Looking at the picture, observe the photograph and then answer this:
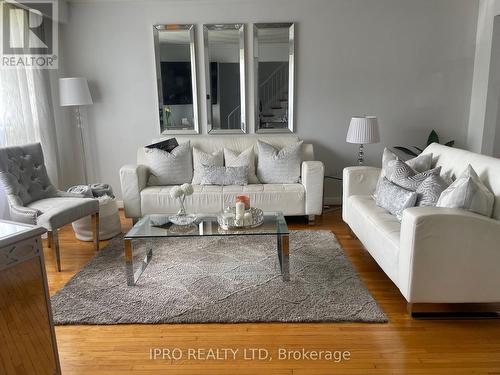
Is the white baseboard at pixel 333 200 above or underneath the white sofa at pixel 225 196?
underneath

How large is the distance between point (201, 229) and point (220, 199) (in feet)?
3.43

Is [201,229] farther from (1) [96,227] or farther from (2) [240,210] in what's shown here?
(1) [96,227]

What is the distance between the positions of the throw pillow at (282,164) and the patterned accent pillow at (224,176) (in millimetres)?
254

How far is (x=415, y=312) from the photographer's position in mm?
2176

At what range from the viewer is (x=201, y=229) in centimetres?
262

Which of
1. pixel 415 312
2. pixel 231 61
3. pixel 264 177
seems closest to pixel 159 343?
pixel 415 312

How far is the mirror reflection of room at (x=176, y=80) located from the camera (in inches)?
164

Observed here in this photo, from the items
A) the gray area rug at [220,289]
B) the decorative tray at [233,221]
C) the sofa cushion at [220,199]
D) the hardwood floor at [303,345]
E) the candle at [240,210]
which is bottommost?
the hardwood floor at [303,345]

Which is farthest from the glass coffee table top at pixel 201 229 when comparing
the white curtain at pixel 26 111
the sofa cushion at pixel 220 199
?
the white curtain at pixel 26 111

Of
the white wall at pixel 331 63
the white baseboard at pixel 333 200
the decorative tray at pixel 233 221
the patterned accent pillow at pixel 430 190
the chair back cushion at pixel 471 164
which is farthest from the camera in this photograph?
the white baseboard at pixel 333 200

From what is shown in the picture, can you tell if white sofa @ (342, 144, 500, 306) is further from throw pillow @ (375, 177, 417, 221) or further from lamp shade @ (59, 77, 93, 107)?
lamp shade @ (59, 77, 93, 107)

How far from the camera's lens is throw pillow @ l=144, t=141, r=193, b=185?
3.93 meters

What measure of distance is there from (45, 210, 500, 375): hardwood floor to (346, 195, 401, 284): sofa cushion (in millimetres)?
290

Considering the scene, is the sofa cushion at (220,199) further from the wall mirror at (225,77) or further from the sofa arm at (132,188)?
the wall mirror at (225,77)
